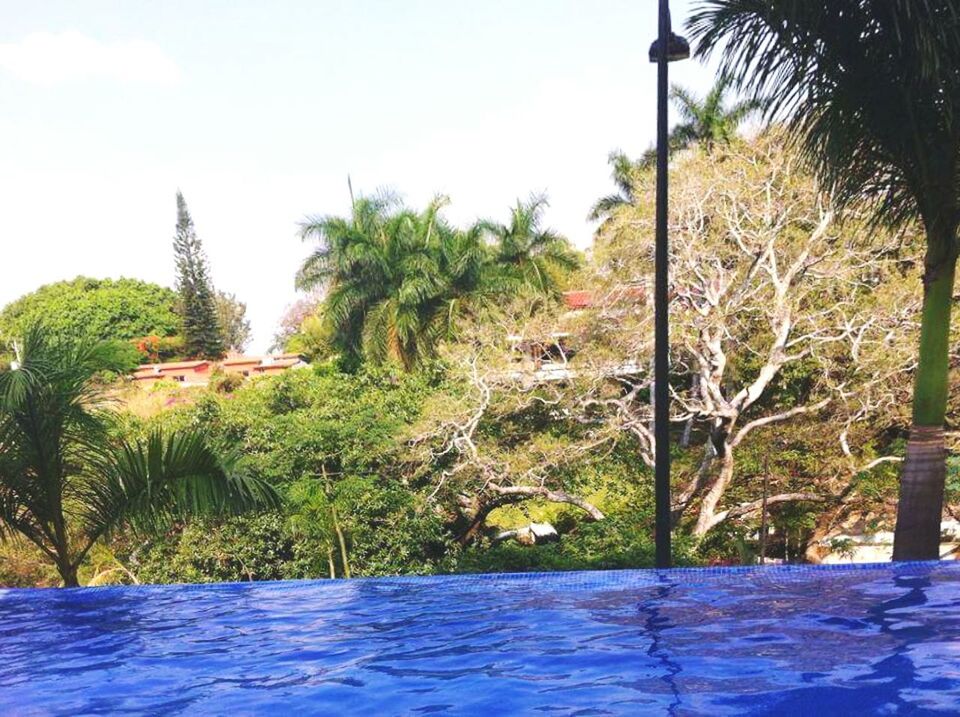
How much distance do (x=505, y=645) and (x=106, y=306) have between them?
204ft

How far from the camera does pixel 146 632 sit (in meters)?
7.02

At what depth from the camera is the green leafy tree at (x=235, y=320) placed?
73.5 metres

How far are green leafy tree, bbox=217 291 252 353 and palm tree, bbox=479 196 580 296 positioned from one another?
50191 millimetres

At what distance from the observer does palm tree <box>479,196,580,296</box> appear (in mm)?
25469

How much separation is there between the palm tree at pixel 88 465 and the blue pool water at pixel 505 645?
0.84 meters

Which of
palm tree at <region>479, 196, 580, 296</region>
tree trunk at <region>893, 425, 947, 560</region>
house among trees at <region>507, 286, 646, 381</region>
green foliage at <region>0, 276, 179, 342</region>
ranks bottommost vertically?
tree trunk at <region>893, 425, 947, 560</region>

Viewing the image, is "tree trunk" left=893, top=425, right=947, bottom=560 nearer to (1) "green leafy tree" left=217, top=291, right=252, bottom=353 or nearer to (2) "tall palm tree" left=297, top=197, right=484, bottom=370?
(2) "tall palm tree" left=297, top=197, right=484, bottom=370

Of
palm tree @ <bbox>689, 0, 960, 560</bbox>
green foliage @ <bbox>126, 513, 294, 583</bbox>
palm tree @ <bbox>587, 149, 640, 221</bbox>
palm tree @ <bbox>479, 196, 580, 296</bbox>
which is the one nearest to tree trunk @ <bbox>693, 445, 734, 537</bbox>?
green foliage @ <bbox>126, 513, 294, 583</bbox>

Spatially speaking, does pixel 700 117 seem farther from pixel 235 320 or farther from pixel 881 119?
pixel 235 320

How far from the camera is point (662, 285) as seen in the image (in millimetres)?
8250

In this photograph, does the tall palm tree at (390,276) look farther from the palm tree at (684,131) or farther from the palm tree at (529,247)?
the palm tree at (684,131)

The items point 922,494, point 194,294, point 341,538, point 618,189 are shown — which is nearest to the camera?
point 922,494

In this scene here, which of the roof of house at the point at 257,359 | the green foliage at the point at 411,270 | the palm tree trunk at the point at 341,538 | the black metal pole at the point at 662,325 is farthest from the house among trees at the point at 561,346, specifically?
the roof of house at the point at 257,359

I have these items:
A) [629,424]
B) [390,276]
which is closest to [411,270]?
[390,276]
